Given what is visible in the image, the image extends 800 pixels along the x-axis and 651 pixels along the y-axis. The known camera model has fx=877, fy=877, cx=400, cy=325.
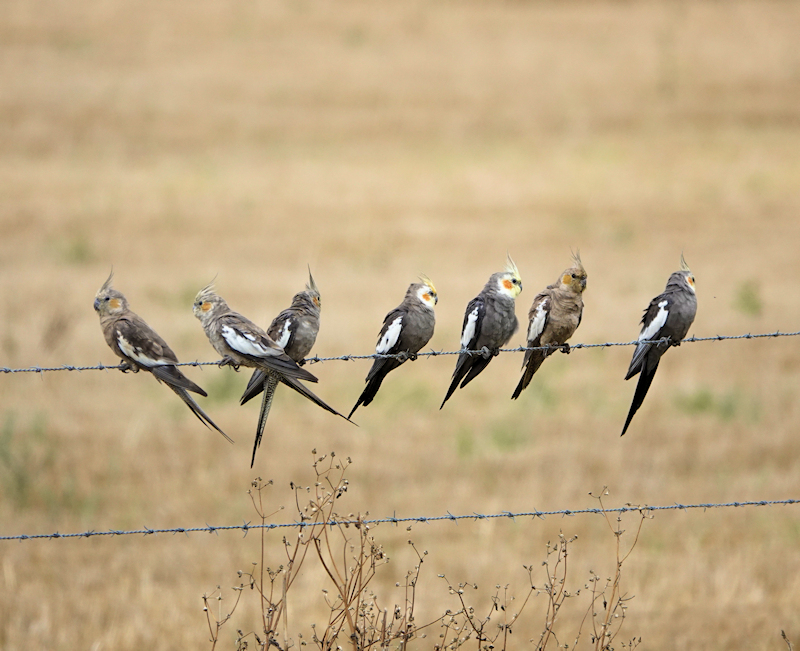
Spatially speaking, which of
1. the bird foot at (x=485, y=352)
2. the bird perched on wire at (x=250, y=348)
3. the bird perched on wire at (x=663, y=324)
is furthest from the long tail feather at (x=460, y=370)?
the bird perched on wire at (x=663, y=324)

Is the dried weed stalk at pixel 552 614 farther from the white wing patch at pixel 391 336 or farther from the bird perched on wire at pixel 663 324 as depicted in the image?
the white wing patch at pixel 391 336

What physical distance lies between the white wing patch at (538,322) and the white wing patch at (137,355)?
2.45 m

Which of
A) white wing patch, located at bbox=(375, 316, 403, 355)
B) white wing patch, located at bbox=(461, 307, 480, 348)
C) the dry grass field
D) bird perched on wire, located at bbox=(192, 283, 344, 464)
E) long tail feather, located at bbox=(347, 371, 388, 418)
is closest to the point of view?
bird perched on wire, located at bbox=(192, 283, 344, 464)

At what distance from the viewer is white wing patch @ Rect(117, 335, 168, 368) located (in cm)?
556

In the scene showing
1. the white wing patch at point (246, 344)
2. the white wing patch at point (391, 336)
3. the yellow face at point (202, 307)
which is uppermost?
the yellow face at point (202, 307)

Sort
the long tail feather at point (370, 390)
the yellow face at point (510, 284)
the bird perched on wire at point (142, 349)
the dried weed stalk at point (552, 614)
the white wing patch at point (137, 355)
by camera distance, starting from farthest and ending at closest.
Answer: the yellow face at point (510, 284), the white wing patch at point (137, 355), the long tail feather at point (370, 390), the bird perched on wire at point (142, 349), the dried weed stalk at point (552, 614)

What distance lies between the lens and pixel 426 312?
6035 millimetres

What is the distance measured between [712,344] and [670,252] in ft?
27.0

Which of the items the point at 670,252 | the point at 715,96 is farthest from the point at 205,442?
the point at 715,96

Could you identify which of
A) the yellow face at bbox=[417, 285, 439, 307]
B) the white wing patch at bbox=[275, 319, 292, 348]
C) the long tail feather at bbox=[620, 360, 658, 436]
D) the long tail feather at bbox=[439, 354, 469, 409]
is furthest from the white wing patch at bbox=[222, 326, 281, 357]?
the long tail feather at bbox=[620, 360, 658, 436]

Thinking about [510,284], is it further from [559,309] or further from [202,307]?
[202,307]

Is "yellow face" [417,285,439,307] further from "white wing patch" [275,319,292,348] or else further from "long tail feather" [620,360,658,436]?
"long tail feather" [620,360,658,436]

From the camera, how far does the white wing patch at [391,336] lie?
19.8ft

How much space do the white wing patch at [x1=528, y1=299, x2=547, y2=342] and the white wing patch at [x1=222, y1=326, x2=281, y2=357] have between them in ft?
6.14
